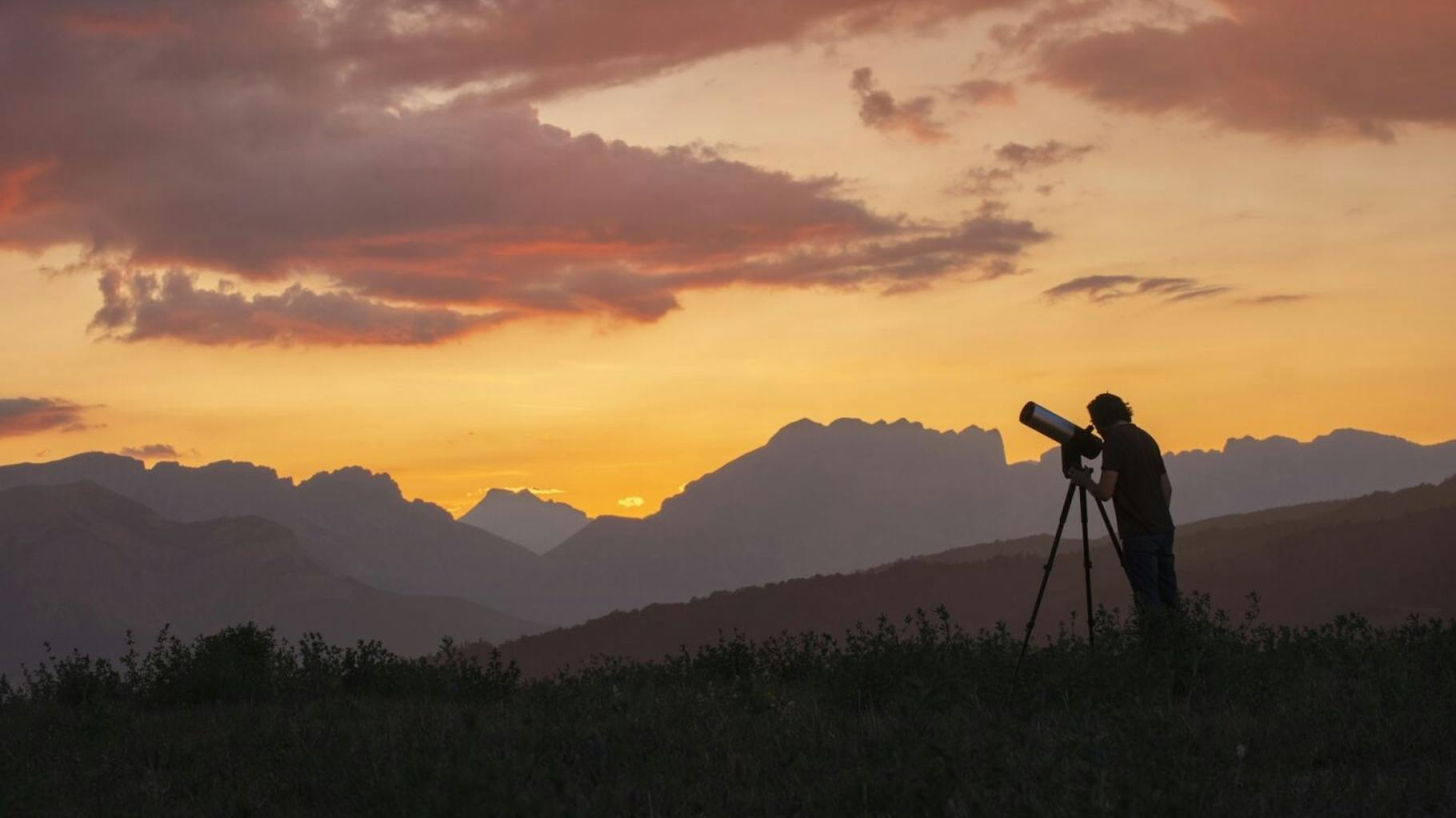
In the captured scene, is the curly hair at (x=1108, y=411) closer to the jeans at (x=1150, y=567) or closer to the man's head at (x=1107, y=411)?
the man's head at (x=1107, y=411)

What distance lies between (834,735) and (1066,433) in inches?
168

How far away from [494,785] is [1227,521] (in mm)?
144568

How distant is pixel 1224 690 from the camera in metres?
10.1

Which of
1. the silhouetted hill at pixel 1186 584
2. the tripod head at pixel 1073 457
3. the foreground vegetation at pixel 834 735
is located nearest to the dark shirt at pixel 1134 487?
the tripod head at pixel 1073 457

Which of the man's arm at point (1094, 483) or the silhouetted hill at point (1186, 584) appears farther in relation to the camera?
the silhouetted hill at point (1186, 584)

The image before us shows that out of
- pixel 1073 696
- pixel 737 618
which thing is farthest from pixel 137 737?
pixel 737 618

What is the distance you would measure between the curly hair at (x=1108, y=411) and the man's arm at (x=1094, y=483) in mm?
725

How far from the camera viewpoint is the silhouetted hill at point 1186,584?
95.9m

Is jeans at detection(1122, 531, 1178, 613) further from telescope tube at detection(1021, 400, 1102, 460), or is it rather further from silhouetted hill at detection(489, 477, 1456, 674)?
silhouetted hill at detection(489, 477, 1456, 674)

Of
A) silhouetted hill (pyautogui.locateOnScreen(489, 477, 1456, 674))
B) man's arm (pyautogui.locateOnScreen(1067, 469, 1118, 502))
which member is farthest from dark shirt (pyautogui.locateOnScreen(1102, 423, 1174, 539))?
silhouetted hill (pyautogui.locateOnScreen(489, 477, 1456, 674))

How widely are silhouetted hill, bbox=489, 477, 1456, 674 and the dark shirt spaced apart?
72555 millimetres

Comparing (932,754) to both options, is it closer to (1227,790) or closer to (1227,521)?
(1227,790)

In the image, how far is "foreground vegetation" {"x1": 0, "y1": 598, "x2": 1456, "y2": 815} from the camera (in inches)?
274

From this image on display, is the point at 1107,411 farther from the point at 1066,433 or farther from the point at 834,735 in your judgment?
the point at 834,735
